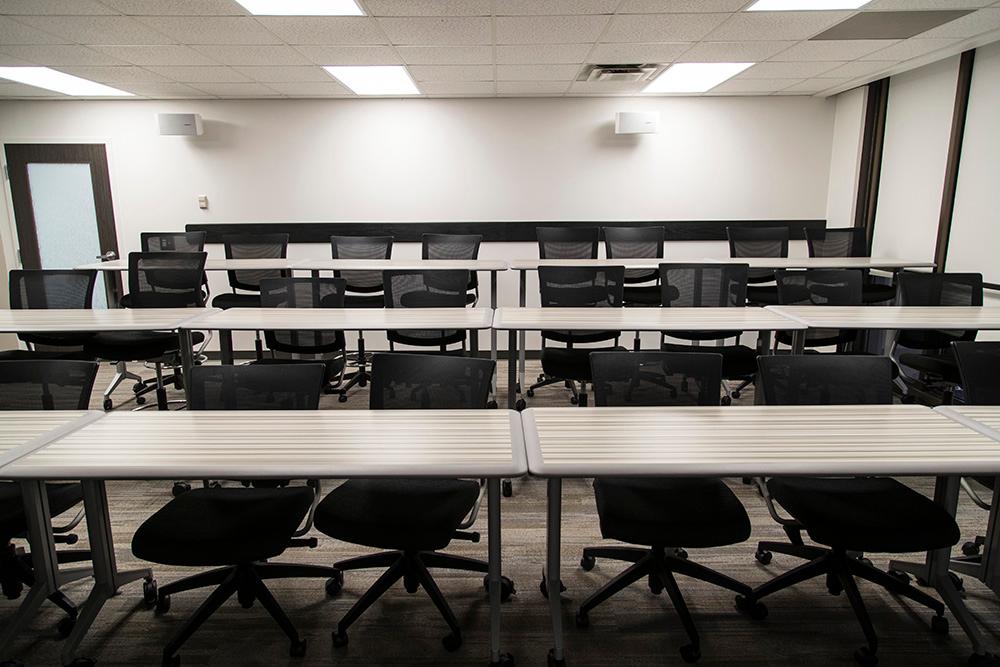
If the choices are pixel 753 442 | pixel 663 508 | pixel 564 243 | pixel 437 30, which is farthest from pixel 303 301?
pixel 753 442

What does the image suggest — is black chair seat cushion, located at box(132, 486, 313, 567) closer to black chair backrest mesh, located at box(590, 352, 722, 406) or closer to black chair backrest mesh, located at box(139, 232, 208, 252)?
black chair backrest mesh, located at box(590, 352, 722, 406)

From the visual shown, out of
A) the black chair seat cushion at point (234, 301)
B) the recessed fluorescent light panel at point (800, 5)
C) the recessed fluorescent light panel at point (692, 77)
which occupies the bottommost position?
the black chair seat cushion at point (234, 301)

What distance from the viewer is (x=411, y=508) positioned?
6.61 ft

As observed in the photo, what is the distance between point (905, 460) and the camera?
1641 millimetres

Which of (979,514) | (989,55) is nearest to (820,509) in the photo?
(979,514)

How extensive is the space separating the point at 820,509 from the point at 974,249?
12.0 ft

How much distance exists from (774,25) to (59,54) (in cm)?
462

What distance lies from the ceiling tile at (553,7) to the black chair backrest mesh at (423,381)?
1998mm

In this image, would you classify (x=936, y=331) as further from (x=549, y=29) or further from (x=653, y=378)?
(x=549, y=29)

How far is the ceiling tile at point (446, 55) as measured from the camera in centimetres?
400

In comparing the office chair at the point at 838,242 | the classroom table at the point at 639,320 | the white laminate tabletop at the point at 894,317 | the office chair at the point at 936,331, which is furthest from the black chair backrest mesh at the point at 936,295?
the office chair at the point at 838,242

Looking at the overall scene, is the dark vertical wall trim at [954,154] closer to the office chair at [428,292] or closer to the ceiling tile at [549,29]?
the ceiling tile at [549,29]

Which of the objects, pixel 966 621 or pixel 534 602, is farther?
pixel 534 602

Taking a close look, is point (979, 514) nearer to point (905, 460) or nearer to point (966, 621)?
point (966, 621)
